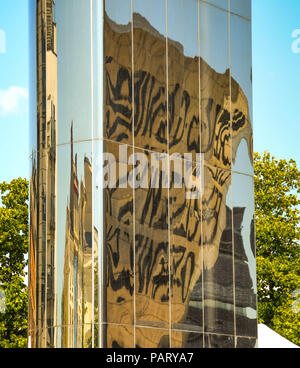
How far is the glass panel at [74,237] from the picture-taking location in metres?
8.42

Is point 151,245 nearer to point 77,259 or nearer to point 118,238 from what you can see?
point 118,238

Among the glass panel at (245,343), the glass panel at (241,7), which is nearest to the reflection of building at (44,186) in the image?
the glass panel at (245,343)

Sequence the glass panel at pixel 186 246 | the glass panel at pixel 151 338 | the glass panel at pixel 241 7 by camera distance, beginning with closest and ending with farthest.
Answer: the glass panel at pixel 151 338 → the glass panel at pixel 186 246 → the glass panel at pixel 241 7

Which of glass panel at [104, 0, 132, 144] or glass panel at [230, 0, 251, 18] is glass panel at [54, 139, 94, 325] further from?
glass panel at [230, 0, 251, 18]

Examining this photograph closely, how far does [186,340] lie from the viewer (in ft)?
31.5

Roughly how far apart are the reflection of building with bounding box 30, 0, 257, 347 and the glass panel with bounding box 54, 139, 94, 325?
0.01 metres

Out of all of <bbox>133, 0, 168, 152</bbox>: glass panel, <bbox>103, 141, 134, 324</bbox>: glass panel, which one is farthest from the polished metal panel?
<bbox>103, 141, 134, 324</bbox>: glass panel

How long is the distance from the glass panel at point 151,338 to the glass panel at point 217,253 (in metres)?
1.05

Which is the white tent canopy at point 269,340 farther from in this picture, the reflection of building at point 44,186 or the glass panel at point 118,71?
the glass panel at point 118,71

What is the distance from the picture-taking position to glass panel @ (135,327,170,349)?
8.70m

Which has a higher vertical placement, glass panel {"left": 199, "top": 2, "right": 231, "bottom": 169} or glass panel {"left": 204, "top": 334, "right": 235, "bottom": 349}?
glass panel {"left": 199, "top": 2, "right": 231, "bottom": 169}

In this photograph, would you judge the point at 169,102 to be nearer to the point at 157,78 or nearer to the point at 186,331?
the point at 157,78

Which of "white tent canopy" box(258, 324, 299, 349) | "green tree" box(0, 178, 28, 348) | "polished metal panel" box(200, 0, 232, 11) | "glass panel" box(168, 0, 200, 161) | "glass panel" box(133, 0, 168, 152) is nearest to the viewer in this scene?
"glass panel" box(133, 0, 168, 152)

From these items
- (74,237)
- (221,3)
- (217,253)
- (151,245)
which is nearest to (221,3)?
(221,3)
